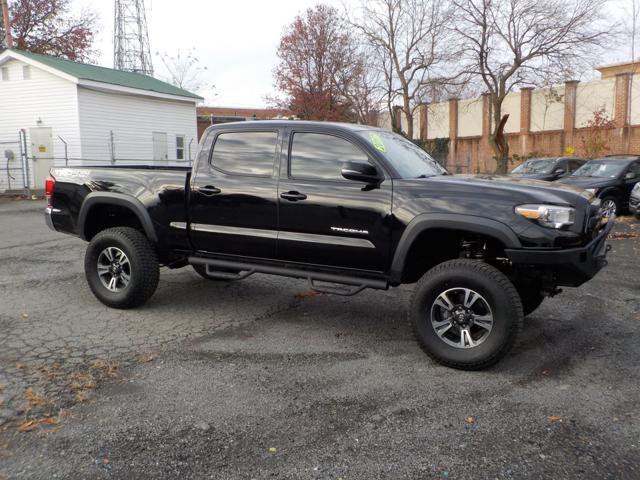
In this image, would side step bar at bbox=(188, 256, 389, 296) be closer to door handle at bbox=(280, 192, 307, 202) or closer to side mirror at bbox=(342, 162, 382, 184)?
door handle at bbox=(280, 192, 307, 202)

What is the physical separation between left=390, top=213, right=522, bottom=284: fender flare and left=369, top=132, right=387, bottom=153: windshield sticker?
0.82 m

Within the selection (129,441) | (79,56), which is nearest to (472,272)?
(129,441)

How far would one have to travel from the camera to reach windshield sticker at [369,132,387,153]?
16.2 feet

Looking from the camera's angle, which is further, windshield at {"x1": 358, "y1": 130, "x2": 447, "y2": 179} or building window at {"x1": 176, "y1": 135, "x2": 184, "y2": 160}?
building window at {"x1": 176, "y1": 135, "x2": 184, "y2": 160}

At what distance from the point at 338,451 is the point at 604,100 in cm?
3549

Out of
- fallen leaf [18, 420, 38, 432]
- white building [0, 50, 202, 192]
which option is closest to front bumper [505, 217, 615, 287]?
fallen leaf [18, 420, 38, 432]

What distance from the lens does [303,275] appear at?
499 centimetres

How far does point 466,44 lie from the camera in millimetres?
27625

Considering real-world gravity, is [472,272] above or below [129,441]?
above

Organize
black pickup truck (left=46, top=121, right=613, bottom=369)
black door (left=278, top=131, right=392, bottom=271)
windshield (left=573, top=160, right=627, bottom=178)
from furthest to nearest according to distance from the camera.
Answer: windshield (left=573, top=160, right=627, bottom=178), black door (left=278, top=131, right=392, bottom=271), black pickup truck (left=46, top=121, right=613, bottom=369)

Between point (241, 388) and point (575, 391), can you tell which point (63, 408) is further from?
point (575, 391)

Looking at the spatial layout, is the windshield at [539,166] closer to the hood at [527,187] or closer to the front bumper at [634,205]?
the front bumper at [634,205]

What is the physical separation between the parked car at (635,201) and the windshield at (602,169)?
100 centimetres

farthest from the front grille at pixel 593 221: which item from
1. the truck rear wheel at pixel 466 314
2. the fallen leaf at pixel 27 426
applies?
the fallen leaf at pixel 27 426
